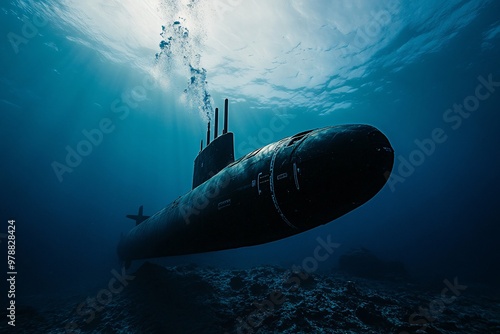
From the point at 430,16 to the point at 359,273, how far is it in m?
22.9

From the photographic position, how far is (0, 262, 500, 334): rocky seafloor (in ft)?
20.5

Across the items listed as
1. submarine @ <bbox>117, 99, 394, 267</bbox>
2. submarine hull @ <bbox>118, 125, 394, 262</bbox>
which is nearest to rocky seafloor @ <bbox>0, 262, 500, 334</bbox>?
submarine @ <bbox>117, 99, 394, 267</bbox>

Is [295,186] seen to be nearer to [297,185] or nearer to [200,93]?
[297,185]

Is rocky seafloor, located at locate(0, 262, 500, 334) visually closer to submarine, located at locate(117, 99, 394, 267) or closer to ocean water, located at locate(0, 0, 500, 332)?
submarine, located at locate(117, 99, 394, 267)

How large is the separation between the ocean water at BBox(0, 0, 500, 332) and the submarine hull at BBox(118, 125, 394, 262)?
15123 millimetres

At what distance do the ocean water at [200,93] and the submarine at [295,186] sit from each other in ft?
49.5

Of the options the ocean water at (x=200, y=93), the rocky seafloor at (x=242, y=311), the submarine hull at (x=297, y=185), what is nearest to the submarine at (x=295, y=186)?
the submarine hull at (x=297, y=185)

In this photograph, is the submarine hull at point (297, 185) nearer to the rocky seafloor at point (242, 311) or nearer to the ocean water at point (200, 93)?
the rocky seafloor at point (242, 311)

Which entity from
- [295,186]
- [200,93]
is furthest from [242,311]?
[200,93]

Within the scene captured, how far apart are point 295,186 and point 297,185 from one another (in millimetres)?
31

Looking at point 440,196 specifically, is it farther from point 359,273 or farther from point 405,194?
point 359,273

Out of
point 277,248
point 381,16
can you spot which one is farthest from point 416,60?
point 277,248

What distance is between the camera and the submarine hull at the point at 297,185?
2.58m

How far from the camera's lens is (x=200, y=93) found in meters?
32.1
